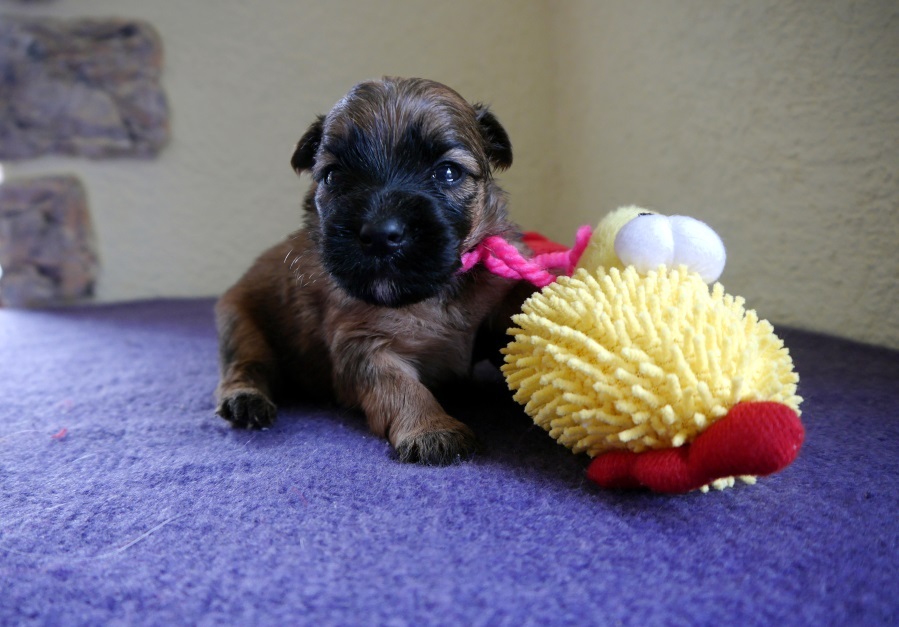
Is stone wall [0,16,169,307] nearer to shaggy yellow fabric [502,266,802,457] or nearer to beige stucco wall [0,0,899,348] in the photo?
beige stucco wall [0,0,899,348]

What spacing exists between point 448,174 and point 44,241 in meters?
3.19

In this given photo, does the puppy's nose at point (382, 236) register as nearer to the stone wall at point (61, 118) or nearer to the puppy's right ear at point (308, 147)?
the puppy's right ear at point (308, 147)

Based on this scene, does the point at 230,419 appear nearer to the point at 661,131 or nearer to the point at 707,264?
the point at 707,264

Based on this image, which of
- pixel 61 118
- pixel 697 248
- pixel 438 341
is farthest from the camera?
pixel 61 118

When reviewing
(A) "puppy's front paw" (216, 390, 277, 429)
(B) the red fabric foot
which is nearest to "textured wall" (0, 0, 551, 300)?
(A) "puppy's front paw" (216, 390, 277, 429)

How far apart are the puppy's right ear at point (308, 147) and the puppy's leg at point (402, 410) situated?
1.70ft

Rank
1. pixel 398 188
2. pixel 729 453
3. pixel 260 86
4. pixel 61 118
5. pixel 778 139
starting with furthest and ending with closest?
pixel 260 86
pixel 61 118
pixel 778 139
pixel 398 188
pixel 729 453

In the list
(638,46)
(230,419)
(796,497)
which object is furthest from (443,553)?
(638,46)

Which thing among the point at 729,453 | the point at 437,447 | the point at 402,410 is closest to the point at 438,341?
the point at 402,410

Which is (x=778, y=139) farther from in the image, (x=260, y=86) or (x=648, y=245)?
(x=260, y=86)

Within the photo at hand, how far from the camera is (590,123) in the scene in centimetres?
321

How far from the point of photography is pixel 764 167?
7.02 ft

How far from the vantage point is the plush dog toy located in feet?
2.89

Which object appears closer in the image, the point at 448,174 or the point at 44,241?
the point at 448,174
